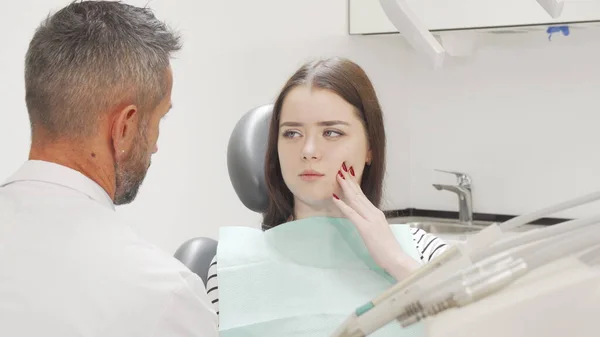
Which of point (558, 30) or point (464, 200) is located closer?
point (558, 30)

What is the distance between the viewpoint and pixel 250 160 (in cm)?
188

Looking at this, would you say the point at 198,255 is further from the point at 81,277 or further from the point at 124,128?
the point at 81,277

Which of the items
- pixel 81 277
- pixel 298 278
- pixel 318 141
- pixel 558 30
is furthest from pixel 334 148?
pixel 558 30

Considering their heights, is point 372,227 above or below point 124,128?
below

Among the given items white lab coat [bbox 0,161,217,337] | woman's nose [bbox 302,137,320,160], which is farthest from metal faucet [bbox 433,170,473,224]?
white lab coat [bbox 0,161,217,337]

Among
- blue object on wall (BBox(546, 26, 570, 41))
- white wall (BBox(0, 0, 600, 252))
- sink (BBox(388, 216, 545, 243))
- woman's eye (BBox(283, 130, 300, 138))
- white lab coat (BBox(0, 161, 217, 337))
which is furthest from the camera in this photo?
sink (BBox(388, 216, 545, 243))

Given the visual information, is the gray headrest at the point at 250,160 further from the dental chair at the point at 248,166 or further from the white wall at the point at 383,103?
the white wall at the point at 383,103

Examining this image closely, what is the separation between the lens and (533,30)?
10.7ft

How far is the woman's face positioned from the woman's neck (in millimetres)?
35

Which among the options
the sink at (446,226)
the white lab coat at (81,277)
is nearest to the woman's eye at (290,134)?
the white lab coat at (81,277)

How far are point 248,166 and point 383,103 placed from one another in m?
1.78

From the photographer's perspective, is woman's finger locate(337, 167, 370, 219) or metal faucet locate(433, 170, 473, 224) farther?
Answer: metal faucet locate(433, 170, 473, 224)

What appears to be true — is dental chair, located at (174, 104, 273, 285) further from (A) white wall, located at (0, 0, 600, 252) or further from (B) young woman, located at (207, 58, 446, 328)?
(A) white wall, located at (0, 0, 600, 252)

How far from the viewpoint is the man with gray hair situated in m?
1.04
